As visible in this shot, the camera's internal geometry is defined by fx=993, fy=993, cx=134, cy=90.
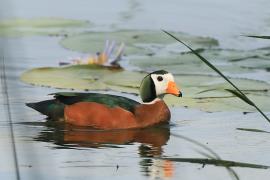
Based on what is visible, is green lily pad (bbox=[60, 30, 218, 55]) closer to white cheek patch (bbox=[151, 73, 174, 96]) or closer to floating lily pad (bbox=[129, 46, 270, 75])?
floating lily pad (bbox=[129, 46, 270, 75])

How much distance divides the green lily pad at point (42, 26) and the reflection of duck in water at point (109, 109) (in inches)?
125

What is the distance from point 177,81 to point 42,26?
10.4ft

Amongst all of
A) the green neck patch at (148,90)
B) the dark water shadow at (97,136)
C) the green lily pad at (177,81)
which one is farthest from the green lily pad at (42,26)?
the dark water shadow at (97,136)

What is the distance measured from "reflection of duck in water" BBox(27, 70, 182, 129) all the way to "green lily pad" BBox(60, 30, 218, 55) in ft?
7.74

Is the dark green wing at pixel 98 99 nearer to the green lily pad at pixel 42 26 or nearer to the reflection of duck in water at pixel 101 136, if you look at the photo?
the reflection of duck in water at pixel 101 136

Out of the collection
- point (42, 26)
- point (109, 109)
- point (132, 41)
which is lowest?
point (109, 109)

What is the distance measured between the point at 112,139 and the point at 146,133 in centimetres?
56

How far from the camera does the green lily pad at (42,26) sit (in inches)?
446

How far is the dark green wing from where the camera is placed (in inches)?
309

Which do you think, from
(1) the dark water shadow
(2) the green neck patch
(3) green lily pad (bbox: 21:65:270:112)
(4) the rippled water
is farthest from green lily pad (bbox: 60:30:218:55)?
(1) the dark water shadow

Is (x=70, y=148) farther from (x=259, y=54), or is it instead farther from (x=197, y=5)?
(x=197, y=5)

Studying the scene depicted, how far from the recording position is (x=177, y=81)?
8922 mm

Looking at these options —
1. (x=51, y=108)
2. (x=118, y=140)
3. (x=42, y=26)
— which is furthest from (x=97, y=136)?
(x=42, y=26)

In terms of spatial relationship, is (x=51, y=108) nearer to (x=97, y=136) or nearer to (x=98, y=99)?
(x=98, y=99)
